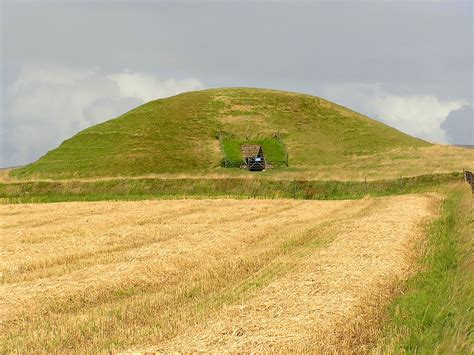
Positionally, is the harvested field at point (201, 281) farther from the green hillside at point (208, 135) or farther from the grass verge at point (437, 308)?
the green hillside at point (208, 135)

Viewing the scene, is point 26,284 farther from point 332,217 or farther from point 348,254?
point 332,217

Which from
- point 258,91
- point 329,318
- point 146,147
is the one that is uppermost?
point 258,91

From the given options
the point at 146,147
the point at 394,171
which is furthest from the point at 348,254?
the point at 146,147

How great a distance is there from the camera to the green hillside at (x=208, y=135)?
6594 cm

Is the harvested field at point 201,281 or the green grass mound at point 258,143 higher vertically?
the green grass mound at point 258,143

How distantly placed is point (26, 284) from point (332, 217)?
56.5 feet

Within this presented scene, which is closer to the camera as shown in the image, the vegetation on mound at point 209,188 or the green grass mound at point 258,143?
the vegetation on mound at point 209,188

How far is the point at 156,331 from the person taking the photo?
951cm

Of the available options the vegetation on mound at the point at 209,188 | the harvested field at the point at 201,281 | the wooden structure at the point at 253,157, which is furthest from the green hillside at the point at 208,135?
the harvested field at the point at 201,281

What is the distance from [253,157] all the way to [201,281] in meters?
51.3

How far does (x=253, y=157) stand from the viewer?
64.4 metres

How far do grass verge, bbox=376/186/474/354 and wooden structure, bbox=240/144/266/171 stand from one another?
4399cm

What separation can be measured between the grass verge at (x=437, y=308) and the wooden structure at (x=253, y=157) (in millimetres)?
43985

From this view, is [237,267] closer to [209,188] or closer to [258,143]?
[209,188]
